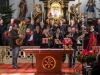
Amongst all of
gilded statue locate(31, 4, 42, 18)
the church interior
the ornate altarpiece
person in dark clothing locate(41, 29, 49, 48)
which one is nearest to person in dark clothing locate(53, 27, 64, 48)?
the church interior

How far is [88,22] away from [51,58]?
9.09 m

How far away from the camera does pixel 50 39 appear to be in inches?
487

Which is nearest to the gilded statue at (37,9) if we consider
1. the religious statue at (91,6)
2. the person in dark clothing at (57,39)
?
the religious statue at (91,6)

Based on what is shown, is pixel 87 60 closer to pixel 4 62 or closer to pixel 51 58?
pixel 51 58

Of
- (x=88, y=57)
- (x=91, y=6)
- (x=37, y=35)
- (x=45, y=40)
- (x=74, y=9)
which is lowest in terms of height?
(x=88, y=57)

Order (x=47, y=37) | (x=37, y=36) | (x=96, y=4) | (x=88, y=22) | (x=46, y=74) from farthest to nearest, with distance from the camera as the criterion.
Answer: (x=96, y=4), (x=88, y=22), (x=37, y=36), (x=47, y=37), (x=46, y=74)

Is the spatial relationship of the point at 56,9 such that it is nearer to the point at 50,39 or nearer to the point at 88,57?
the point at 50,39

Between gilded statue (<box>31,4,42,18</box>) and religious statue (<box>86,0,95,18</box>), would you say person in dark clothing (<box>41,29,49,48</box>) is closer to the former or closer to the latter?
gilded statue (<box>31,4,42,18</box>)

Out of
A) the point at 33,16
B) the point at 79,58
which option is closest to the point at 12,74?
the point at 79,58

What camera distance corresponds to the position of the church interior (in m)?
10.7

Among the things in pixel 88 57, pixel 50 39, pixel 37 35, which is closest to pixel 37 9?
pixel 37 35

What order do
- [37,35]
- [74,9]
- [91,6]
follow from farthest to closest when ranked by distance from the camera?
[91,6]
[74,9]
[37,35]

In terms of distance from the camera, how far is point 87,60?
919cm

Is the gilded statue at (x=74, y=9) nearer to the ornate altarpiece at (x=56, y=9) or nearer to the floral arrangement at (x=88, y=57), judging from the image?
the ornate altarpiece at (x=56, y=9)
